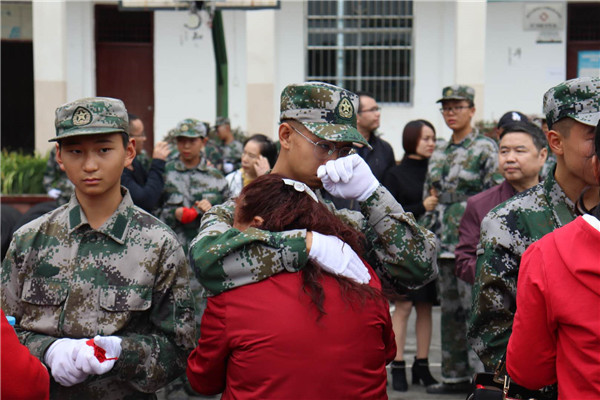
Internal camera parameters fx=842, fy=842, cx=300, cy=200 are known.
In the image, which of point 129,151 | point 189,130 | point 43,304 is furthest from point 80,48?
point 43,304

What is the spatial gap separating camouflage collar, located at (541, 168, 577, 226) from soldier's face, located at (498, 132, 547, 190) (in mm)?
1980

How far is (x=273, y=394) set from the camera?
2.43 meters

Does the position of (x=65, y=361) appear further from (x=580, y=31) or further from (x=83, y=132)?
(x=580, y=31)

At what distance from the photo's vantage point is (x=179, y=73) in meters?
16.9

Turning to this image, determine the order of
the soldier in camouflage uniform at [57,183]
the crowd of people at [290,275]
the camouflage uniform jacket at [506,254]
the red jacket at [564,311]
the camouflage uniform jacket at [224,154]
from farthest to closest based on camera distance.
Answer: the camouflage uniform jacket at [224,154], the soldier in camouflage uniform at [57,183], the camouflage uniform jacket at [506,254], the crowd of people at [290,275], the red jacket at [564,311]

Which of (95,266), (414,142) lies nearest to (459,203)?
(414,142)

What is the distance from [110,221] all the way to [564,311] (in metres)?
1.71

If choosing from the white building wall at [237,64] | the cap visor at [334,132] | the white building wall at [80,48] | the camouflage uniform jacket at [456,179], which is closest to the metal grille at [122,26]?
the white building wall at [80,48]

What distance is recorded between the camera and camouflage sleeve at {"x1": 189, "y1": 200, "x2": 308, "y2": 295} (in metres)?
2.49

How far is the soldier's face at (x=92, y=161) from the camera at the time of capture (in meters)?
3.14

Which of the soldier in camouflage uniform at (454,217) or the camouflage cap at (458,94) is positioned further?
the camouflage cap at (458,94)

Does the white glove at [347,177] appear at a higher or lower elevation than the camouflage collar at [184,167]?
higher

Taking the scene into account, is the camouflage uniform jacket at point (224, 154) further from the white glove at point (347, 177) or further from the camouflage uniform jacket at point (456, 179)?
the white glove at point (347, 177)

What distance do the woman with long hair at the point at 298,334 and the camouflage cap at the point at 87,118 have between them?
2.81 feet
